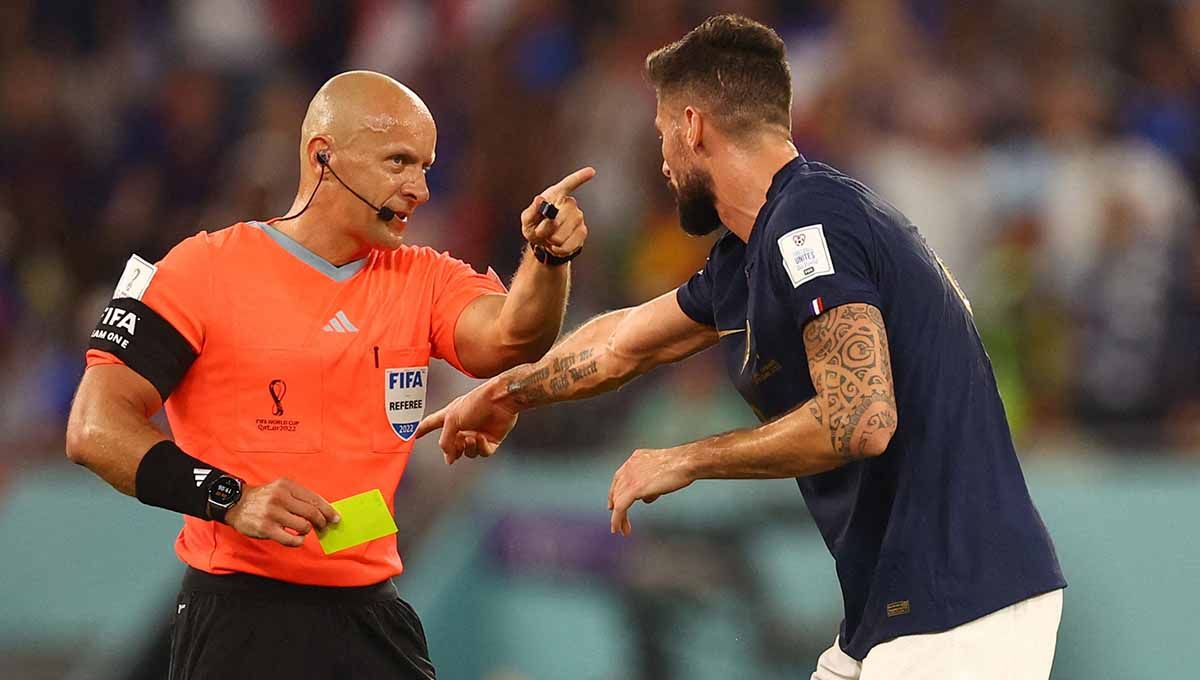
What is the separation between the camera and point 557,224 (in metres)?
4.46

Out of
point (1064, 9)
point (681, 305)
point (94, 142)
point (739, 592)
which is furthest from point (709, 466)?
point (94, 142)

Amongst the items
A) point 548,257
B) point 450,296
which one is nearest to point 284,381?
point 450,296

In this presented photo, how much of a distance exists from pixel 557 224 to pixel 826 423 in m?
1.07

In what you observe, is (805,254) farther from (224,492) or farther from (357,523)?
(224,492)

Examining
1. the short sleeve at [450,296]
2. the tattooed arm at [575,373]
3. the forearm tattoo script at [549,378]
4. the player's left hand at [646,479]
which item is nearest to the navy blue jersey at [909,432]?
the player's left hand at [646,479]

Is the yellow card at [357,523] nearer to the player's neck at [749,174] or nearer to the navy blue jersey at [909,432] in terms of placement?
the navy blue jersey at [909,432]

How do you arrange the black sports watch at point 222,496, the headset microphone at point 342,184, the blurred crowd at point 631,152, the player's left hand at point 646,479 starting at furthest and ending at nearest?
the blurred crowd at point 631,152
the headset microphone at point 342,184
the black sports watch at point 222,496
the player's left hand at point 646,479

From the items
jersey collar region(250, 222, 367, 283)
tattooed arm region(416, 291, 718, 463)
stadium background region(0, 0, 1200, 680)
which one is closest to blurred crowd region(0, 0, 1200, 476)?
stadium background region(0, 0, 1200, 680)

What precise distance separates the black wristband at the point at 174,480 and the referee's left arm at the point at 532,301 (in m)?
0.91

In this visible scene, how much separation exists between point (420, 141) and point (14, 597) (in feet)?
14.2

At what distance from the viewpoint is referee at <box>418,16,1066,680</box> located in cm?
390

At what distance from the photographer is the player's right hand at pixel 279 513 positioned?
4113 millimetres

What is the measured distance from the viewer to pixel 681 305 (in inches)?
198

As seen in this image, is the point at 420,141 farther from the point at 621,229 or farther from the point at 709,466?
the point at 621,229
